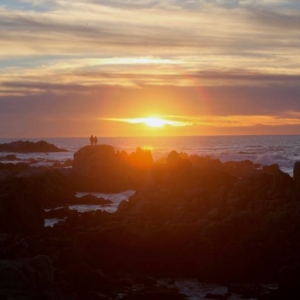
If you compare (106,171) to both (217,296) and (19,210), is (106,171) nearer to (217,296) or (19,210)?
(19,210)

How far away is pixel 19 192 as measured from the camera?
115 feet

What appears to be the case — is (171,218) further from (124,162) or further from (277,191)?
(124,162)

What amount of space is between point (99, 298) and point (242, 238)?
9245 millimetres

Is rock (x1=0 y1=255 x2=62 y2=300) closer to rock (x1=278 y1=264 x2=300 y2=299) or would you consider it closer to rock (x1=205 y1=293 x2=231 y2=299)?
rock (x1=205 y1=293 x2=231 y2=299)

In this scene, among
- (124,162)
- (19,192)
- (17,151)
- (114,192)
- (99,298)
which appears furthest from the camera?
(17,151)

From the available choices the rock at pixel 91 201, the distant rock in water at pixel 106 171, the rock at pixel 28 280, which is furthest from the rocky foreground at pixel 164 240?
the distant rock in water at pixel 106 171

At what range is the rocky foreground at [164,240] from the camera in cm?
2452

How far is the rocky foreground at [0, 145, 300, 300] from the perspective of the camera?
24.5 metres

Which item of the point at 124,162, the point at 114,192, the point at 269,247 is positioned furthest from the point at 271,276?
the point at 124,162

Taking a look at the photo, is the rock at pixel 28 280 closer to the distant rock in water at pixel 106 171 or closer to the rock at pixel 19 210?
the rock at pixel 19 210

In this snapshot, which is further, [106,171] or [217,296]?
[106,171]

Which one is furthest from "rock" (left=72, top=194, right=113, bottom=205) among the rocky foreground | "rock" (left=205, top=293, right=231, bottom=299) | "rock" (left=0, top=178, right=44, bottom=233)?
"rock" (left=205, top=293, right=231, bottom=299)

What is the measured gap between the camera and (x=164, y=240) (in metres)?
31.6

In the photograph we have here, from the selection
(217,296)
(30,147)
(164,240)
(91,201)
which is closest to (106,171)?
(91,201)
